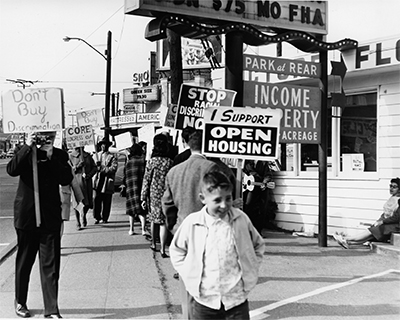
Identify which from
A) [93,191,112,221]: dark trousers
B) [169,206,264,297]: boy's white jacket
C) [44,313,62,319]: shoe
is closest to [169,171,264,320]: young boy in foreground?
[169,206,264,297]: boy's white jacket

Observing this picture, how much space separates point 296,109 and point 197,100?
6.84 feet

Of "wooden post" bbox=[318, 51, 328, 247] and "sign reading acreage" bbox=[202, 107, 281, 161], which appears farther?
"wooden post" bbox=[318, 51, 328, 247]

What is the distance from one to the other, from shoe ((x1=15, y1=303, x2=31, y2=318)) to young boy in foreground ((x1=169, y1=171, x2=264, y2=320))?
94.4 inches

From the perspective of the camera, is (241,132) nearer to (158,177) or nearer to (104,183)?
(158,177)

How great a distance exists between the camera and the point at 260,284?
6.63 metres

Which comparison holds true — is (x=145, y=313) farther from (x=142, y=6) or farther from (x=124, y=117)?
(x=124, y=117)

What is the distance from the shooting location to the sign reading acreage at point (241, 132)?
18.3ft

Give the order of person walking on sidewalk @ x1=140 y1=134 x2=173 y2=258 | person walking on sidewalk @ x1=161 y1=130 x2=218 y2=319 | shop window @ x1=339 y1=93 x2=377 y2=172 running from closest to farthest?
1. person walking on sidewalk @ x1=161 y1=130 x2=218 y2=319
2. person walking on sidewalk @ x1=140 y1=134 x2=173 y2=258
3. shop window @ x1=339 y1=93 x2=377 y2=172

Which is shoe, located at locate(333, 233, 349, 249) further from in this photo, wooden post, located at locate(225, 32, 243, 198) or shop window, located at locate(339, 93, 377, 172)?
wooden post, located at locate(225, 32, 243, 198)

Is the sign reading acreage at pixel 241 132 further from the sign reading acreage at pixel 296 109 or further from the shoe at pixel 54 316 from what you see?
the sign reading acreage at pixel 296 109

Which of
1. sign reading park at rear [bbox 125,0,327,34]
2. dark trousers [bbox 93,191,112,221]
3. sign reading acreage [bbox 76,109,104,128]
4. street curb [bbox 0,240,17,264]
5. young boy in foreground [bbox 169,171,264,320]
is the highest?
sign reading park at rear [bbox 125,0,327,34]

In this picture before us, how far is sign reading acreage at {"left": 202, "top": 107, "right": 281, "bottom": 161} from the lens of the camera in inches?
219

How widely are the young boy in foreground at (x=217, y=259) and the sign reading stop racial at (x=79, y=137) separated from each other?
907 cm

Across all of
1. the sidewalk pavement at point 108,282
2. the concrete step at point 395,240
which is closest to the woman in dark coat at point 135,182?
the sidewalk pavement at point 108,282
